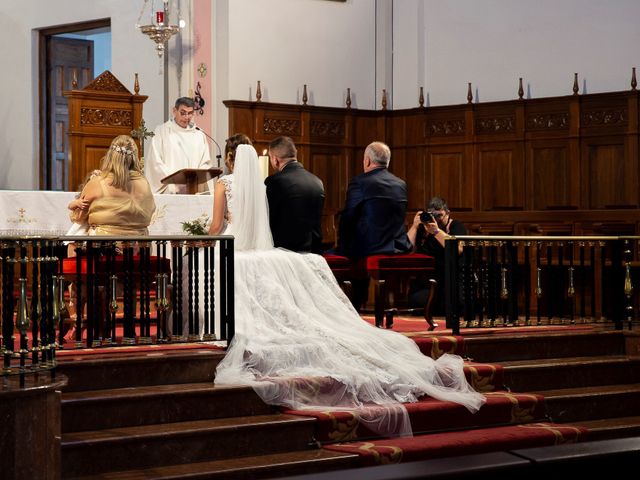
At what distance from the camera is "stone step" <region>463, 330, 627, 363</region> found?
804cm

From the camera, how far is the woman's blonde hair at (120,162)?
7668 millimetres

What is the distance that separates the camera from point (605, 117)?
12.4 meters

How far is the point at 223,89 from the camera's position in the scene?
13.0 m

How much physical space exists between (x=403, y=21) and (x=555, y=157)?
2.78 m

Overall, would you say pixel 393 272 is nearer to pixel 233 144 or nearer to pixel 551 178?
pixel 233 144

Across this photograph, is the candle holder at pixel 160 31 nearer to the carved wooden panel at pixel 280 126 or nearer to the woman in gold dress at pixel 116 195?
the carved wooden panel at pixel 280 126

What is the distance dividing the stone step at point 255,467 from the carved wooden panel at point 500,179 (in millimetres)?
6953

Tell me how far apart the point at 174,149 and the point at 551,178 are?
13.7 ft

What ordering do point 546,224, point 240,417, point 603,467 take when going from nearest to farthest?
point 603,467 → point 240,417 → point 546,224

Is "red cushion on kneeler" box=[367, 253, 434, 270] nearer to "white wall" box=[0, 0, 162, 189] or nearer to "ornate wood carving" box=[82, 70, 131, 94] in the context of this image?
"ornate wood carving" box=[82, 70, 131, 94]

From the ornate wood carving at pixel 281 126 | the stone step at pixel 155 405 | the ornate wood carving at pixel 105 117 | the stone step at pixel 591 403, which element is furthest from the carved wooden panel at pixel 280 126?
the stone step at pixel 155 405

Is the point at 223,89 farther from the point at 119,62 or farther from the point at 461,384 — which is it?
the point at 461,384

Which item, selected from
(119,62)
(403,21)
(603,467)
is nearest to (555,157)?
(403,21)

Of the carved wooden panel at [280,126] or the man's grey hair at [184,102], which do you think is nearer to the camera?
the man's grey hair at [184,102]
